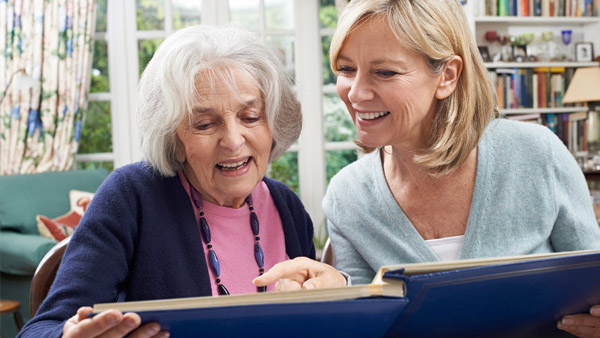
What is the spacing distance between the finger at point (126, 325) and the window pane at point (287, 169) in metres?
4.40

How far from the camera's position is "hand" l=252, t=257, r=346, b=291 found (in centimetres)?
97

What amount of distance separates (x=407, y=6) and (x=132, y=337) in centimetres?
83

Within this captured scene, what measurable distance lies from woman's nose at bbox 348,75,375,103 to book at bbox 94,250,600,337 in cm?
52

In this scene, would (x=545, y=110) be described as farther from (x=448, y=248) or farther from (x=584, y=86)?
(x=448, y=248)

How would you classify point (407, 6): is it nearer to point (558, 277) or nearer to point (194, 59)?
point (194, 59)

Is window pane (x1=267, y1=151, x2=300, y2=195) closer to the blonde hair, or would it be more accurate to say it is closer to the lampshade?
the lampshade

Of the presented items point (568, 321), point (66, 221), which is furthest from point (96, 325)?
point (66, 221)

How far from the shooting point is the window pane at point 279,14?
5.10 m

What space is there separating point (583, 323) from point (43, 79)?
176 inches

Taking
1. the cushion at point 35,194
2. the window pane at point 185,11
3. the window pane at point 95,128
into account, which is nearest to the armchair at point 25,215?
the cushion at point 35,194

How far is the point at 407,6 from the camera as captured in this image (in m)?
1.21

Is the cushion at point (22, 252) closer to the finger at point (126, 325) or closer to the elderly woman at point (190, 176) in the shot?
the elderly woman at point (190, 176)

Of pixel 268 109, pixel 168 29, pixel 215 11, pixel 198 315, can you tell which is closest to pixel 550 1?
pixel 215 11

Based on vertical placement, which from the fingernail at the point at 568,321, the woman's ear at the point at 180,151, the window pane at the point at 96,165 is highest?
the woman's ear at the point at 180,151
